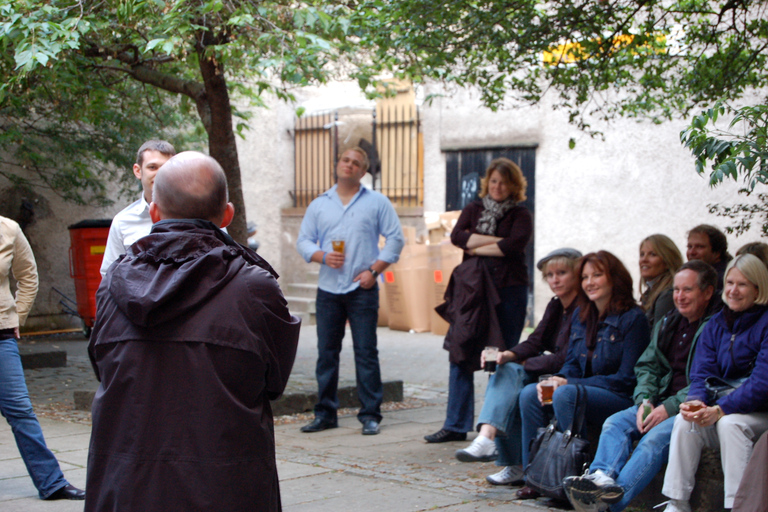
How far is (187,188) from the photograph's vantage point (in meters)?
2.31

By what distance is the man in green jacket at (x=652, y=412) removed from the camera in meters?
3.97

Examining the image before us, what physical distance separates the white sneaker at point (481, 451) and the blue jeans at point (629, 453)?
108 cm

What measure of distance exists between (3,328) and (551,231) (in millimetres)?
9617

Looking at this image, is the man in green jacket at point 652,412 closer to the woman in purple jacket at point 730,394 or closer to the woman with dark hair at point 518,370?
the woman in purple jacket at point 730,394

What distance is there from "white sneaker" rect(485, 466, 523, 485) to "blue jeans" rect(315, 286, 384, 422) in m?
1.57

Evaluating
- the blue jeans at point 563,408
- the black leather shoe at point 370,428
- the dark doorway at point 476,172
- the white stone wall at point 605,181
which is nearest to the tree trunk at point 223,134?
the black leather shoe at point 370,428

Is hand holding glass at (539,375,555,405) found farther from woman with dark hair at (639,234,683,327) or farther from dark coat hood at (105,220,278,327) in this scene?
dark coat hood at (105,220,278,327)

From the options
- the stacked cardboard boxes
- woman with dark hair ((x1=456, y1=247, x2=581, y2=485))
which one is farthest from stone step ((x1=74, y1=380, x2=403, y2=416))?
the stacked cardboard boxes

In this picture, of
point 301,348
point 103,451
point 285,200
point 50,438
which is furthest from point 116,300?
point 285,200

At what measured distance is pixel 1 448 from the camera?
18.1 ft

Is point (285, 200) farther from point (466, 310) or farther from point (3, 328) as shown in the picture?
point (3, 328)

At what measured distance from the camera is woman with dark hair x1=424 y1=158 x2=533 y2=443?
5.68 meters

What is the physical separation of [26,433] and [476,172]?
10.0 meters

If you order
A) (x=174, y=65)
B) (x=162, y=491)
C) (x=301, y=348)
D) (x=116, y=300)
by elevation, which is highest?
(x=174, y=65)
